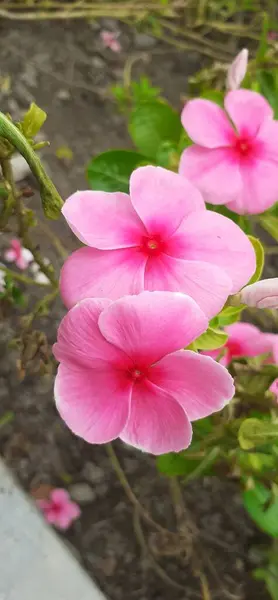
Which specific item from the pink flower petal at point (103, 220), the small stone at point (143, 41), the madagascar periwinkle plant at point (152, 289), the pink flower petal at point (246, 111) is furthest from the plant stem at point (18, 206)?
the small stone at point (143, 41)

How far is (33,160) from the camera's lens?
0.39m

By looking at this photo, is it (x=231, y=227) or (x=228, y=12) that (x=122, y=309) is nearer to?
(x=231, y=227)

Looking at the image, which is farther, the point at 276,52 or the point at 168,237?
the point at 276,52

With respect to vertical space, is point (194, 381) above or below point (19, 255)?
above

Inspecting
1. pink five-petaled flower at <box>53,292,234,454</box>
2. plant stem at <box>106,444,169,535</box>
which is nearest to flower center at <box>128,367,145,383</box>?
Result: pink five-petaled flower at <box>53,292,234,454</box>

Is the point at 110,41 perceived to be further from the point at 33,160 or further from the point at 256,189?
the point at 33,160

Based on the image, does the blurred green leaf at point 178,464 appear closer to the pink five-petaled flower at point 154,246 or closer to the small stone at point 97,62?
the pink five-petaled flower at point 154,246

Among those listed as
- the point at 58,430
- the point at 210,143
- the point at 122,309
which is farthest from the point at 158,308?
the point at 58,430

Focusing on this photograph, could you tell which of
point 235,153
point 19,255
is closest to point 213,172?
point 235,153

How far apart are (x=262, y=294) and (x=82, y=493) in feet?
2.05

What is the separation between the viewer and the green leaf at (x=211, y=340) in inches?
19.4

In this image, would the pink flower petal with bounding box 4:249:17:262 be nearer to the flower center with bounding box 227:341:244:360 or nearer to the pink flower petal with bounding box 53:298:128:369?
the flower center with bounding box 227:341:244:360

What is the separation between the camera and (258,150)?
564 millimetres

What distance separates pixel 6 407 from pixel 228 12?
1.09m
